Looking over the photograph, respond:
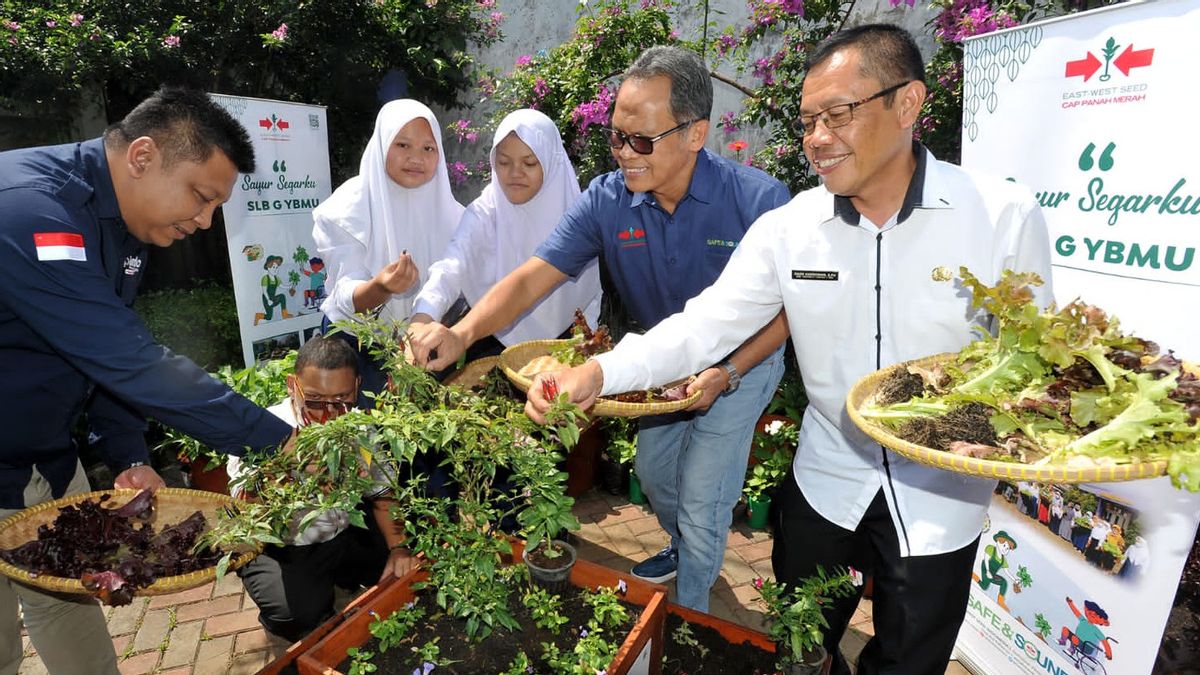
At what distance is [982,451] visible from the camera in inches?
54.9

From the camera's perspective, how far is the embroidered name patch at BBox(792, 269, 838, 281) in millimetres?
2097

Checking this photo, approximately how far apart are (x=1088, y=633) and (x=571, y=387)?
6.47ft

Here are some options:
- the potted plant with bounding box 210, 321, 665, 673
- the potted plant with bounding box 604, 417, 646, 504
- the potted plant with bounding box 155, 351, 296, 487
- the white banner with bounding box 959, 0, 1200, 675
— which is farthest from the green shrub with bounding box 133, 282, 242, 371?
the white banner with bounding box 959, 0, 1200, 675

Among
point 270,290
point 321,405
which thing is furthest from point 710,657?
point 270,290

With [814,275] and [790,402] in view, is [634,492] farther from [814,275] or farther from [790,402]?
[814,275]

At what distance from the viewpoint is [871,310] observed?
6.77 ft

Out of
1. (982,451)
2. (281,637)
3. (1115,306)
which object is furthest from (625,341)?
(281,637)

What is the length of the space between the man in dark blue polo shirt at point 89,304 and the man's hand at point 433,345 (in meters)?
0.51

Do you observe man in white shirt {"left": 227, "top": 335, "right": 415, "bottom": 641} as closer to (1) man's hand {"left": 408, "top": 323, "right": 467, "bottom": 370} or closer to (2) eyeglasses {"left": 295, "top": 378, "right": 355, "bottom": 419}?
(2) eyeglasses {"left": 295, "top": 378, "right": 355, "bottom": 419}

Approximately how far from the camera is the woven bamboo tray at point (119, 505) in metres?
1.82

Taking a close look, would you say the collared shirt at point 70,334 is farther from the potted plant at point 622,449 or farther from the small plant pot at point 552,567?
the potted plant at point 622,449

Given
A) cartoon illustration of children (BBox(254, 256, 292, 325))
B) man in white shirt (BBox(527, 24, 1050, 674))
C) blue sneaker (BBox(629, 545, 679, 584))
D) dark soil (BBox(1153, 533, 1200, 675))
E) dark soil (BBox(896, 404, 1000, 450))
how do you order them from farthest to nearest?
1. cartoon illustration of children (BBox(254, 256, 292, 325))
2. blue sneaker (BBox(629, 545, 679, 584))
3. dark soil (BBox(1153, 533, 1200, 675))
4. man in white shirt (BBox(527, 24, 1050, 674))
5. dark soil (BBox(896, 404, 1000, 450))

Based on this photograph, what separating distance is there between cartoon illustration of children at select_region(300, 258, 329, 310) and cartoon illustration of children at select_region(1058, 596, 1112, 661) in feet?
17.2

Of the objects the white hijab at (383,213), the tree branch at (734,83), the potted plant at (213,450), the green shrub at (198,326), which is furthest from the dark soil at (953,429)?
the green shrub at (198,326)
